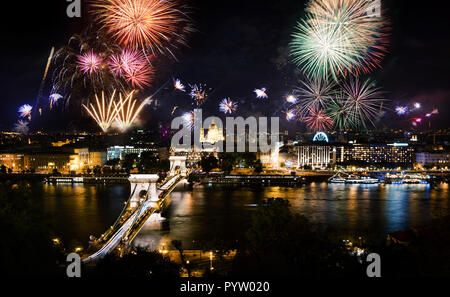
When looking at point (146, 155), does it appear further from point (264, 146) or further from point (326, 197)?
point (326, 197)

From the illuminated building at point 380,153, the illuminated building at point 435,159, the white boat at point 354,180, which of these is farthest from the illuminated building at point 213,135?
the white boat at point 354,180

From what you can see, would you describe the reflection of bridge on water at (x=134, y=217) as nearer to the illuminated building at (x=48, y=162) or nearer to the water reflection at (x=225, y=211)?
the water reflection at (x=225, y=211)

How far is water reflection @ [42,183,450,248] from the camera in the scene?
8672mm

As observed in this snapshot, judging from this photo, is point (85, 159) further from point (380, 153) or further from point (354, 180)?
point (380, 153)

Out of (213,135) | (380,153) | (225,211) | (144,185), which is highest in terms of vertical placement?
(213,135)

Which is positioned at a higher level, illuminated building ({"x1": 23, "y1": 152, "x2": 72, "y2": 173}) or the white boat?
illuminated building ({"x1": 23, "y1": 152, "x2": 72, "y2": 173})

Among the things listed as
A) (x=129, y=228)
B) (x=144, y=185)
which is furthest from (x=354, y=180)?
(x=129, y=228)

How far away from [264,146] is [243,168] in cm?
584

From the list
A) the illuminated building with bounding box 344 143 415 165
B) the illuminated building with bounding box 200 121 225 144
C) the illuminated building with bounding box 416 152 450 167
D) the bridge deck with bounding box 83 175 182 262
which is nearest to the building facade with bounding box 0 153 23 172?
the illuminated building with bounding box 200 121 225 144

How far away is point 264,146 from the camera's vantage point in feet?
105

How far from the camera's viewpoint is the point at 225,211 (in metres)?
11.3

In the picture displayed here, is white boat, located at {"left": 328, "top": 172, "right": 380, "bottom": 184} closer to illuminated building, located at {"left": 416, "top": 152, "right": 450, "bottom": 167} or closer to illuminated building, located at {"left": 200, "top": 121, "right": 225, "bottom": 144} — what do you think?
illuminated building, located at {"left": 416, "top": 152, "right": 450, "bottom": 167}
